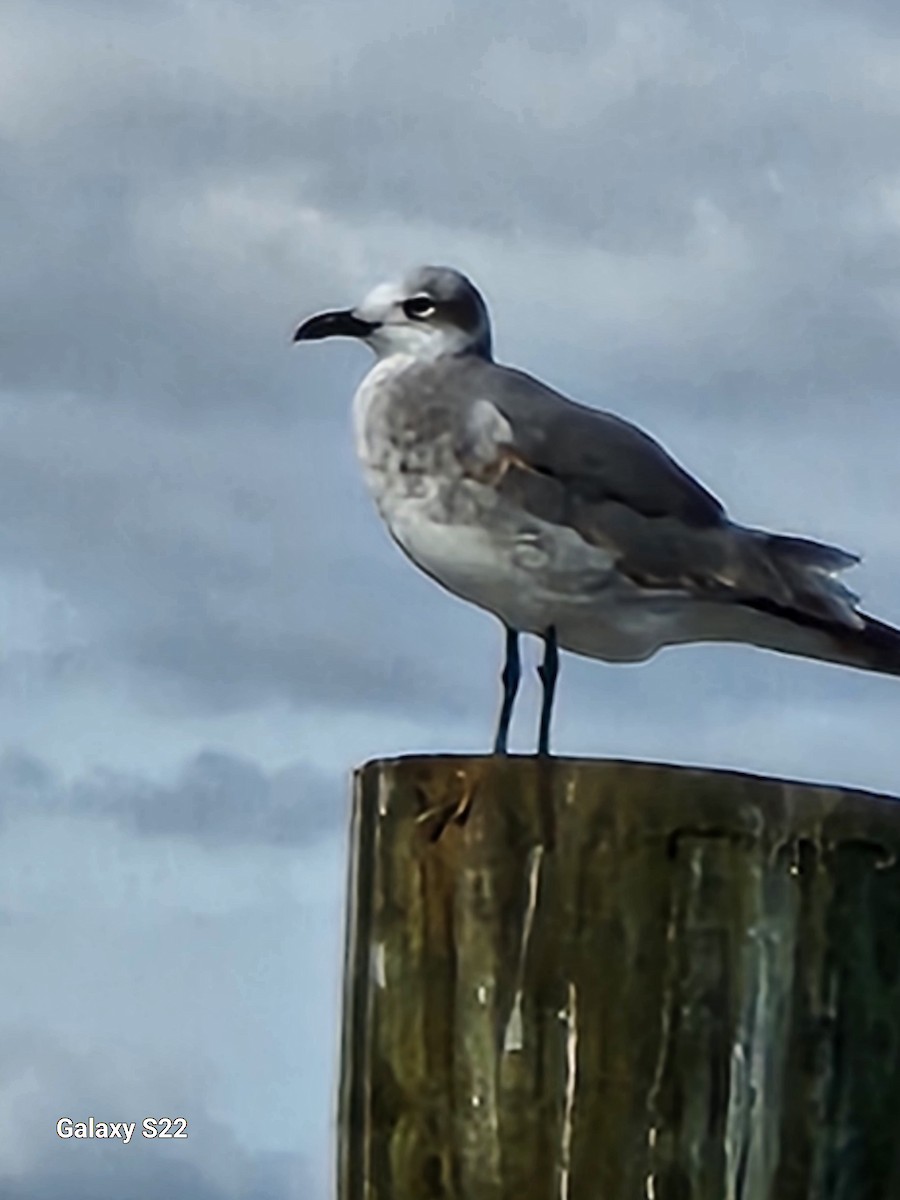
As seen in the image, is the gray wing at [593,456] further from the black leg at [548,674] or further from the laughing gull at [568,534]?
the black leg at [548,674]

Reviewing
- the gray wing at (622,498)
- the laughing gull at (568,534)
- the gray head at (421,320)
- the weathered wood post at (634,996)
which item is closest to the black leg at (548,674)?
the laughing gull at (568,534)

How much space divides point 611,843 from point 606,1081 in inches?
15.1

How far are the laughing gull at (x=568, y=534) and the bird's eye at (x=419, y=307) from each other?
5 cm

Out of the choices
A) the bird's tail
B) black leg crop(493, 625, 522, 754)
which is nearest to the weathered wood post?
black leg crop(493, 625, 522, 754)

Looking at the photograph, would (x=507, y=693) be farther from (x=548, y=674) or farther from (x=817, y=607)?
(x=817, y=607)

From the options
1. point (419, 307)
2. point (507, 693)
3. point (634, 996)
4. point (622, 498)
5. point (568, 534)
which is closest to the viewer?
point (634, 996)

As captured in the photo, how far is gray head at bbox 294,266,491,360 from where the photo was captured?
7137 mm

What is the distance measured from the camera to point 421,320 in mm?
7176

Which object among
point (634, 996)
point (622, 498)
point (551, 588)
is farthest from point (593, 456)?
point (634, 996)

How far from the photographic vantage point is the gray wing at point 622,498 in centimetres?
652

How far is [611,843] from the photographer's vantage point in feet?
12.7

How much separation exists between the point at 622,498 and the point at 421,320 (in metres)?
0.90

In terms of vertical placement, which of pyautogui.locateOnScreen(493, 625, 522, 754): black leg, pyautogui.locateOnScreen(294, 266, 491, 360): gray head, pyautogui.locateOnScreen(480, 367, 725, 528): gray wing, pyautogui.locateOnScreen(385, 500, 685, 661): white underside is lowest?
pyautogui.locateOnScreen(493, 625, 522, 754): black leg

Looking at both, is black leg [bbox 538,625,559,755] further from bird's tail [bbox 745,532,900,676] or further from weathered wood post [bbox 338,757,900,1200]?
weathered wood post [bbox 338,757,900,1200]
